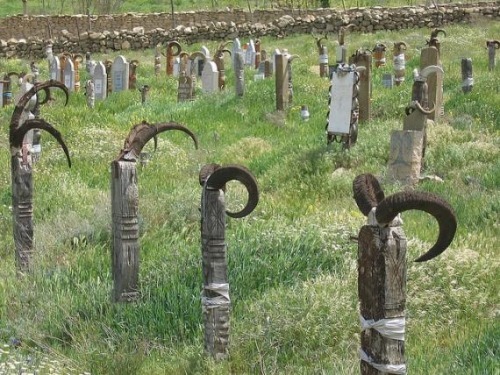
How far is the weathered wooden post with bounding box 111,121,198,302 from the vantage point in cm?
585

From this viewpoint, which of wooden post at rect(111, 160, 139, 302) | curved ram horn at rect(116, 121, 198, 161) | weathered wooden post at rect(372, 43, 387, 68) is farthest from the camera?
weathered wooden post at rect(372, 43, 387, 68)

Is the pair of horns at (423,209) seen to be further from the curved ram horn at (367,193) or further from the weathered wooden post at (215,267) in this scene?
the weathered wooden post at (215,267)

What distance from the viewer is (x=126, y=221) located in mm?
5895

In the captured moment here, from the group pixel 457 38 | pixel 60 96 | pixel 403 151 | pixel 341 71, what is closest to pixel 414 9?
Answer: pixel 457 38

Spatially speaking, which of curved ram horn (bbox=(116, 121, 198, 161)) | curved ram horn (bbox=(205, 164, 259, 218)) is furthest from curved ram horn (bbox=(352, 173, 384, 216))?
→ curved ram horn (bbox=(116, 121, 198, 161))

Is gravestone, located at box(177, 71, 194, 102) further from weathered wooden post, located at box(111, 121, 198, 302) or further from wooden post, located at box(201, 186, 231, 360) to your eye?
wooden post, located at box(201, 186, 231, 360)

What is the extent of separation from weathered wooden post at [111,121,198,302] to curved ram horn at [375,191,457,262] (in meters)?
2.71

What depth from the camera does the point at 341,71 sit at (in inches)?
452

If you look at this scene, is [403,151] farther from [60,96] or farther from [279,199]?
[60,96]

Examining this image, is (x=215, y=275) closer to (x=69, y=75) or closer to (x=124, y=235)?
(x=124, y=235)

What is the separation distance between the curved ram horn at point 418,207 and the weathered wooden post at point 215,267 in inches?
62.7

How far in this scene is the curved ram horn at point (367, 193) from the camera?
3676 mm

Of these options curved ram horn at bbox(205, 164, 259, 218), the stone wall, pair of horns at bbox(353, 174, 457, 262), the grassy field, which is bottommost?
curved ram horn at bbox(205, 164, 259, 218)

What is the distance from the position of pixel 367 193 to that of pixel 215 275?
163 cm
